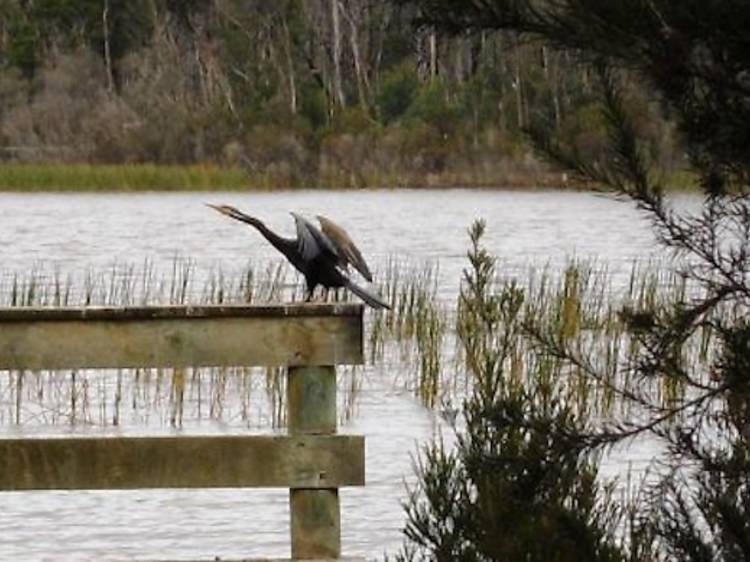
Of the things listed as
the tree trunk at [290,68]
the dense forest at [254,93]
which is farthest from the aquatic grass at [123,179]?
the tree trunk at [290,68]

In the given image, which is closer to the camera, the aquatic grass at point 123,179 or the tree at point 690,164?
the tree at point 690,164

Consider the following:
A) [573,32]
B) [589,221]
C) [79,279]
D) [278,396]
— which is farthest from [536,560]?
[589,221]

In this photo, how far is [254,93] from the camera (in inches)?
2579

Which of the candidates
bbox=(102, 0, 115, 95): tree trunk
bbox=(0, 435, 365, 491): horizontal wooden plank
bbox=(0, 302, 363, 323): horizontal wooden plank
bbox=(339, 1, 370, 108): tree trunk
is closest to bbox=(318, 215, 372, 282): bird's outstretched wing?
bbox=(0, 302, 363, 323): horizontal wooden plank

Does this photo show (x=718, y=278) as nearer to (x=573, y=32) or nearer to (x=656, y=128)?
(x=656, y=128)

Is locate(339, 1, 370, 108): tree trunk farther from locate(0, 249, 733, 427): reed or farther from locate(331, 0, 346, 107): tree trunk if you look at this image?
locate(0, 249, 733, 427): reed

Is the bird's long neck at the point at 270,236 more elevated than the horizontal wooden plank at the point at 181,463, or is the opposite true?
the bird's long neck at the point at 270,236

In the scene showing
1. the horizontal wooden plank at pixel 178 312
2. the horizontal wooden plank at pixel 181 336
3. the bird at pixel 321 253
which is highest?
the bird at pixel 321 253

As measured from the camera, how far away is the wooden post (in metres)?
6.28

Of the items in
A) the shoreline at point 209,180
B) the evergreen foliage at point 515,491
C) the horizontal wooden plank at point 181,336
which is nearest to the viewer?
the evergreen foliage at point 515,491

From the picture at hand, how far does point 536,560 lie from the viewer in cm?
494

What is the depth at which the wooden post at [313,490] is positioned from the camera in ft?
20.6

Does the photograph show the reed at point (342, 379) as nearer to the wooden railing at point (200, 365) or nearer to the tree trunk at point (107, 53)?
the wooden railing at point (200, 365)

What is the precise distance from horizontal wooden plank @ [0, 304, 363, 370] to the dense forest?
1692 inches
